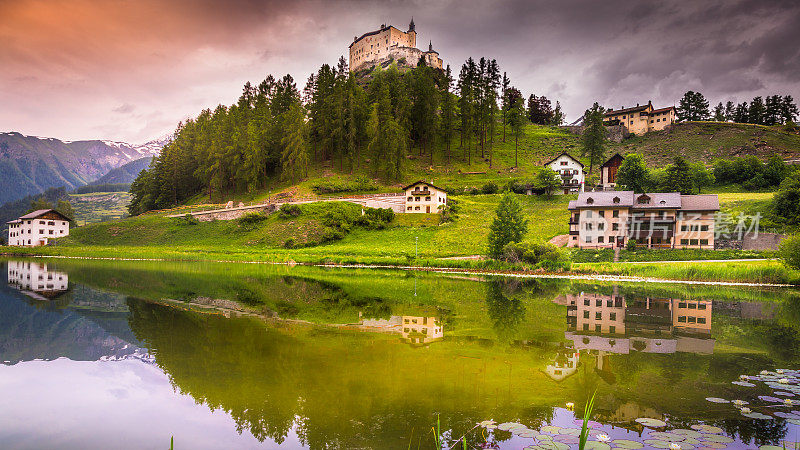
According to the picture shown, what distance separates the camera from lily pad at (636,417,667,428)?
318 inches

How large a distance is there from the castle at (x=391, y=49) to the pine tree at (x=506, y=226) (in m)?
116

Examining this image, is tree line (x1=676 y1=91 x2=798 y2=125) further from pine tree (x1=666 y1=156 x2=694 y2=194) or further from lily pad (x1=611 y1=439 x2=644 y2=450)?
lily pad (x1=611 y1=439 x2=644 y2=450)

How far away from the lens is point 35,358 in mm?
12945

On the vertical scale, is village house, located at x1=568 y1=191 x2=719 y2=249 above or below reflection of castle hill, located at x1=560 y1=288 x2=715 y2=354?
above

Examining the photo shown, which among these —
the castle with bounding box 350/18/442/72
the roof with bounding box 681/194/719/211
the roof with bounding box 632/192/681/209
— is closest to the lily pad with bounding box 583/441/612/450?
the roof with bounding box 632/192/681/209

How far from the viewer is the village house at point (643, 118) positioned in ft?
413

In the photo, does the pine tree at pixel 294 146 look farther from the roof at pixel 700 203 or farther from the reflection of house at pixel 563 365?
the reflection of house at pixel 563 365

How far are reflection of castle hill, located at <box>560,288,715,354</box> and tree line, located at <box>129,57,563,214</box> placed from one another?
62064mm

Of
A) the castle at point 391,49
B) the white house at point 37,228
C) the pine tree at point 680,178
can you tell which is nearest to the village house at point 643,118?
the pine tree at point 680,178

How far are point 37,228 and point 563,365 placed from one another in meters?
110

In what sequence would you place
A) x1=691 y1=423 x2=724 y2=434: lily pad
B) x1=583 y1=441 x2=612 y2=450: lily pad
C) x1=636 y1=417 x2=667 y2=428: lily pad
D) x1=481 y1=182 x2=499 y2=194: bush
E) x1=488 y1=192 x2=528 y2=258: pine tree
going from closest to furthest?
x1=583 y1=441 x2=612 y2=450: lily pad < x1=691 y1=423 x2=724 y2=434: lily pad < x1=636 y1=417 x2=667 y2=428: lily pad < x1=488 y1=192 x2=528 y2=258: pine tree < x1=481 y1=182 x2=499 y2=194: bush

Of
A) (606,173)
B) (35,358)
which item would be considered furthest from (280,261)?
(606,173)

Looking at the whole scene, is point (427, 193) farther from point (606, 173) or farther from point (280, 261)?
point (606, 173)

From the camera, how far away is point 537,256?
4609 cm
